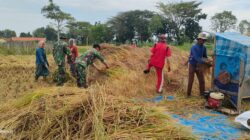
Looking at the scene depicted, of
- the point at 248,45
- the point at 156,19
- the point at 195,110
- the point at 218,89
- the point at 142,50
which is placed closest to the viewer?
the point at 248,45

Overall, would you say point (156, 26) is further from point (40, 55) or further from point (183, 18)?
point (40, 55)

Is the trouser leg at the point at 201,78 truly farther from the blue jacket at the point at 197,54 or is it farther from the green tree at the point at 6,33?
the green tree at the point at 6,33

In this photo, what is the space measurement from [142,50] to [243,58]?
602cm

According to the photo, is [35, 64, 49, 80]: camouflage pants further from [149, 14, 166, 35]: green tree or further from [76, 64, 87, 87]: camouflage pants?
[149, 14, 166, 35]: green tree

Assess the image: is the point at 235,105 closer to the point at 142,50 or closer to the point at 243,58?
the point at 243,58

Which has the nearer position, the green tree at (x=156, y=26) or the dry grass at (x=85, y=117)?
the dry grass at (x=85, y=117)

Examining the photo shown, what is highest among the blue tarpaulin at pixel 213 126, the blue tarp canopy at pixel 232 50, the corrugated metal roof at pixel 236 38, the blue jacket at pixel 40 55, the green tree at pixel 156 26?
the green tree at pixel 156 26

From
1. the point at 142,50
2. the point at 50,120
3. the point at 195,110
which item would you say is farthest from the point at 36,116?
the point at 142,50

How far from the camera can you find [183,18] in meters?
49.9

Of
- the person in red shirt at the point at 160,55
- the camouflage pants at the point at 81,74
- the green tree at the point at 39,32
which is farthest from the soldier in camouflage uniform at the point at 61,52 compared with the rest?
the green tree at the point at 39,32

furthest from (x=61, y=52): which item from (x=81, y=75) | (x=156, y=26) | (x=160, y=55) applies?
(x=156, y=26)

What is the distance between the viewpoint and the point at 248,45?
6391 millimetres

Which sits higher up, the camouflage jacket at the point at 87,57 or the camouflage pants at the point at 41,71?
the camouflage jacket at the point at 87,57

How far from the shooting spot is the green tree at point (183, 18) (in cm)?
4912
